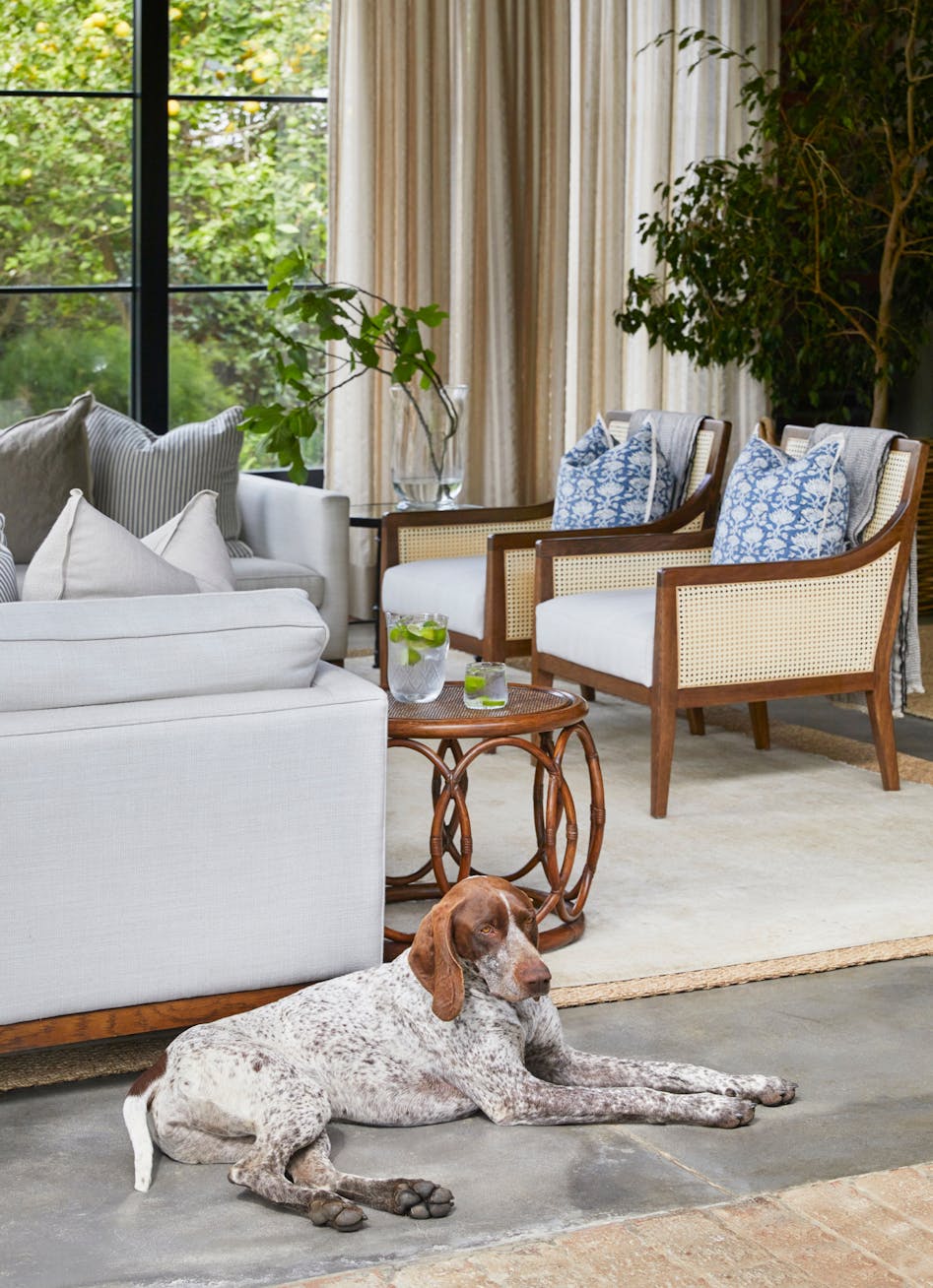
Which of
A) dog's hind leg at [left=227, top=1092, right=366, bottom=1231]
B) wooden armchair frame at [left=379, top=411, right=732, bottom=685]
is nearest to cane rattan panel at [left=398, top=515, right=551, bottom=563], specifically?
wooden armchair frame at [left=379, top=411, right=732, bottom=685]

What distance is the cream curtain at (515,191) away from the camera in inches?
262

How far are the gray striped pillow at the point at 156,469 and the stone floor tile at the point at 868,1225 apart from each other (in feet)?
11.6

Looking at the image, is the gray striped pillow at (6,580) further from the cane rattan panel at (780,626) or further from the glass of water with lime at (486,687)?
the cane rattan panel at (780,626)

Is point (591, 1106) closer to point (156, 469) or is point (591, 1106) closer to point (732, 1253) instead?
point (732, 1253)

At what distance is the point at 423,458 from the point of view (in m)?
5.73

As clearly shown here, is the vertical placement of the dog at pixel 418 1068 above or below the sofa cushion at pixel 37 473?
below

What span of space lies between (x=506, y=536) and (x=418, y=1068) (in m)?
2.57

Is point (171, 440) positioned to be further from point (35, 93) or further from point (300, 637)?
point (300, 637)

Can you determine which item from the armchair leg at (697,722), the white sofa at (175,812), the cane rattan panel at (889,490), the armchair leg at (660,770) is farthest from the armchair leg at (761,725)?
the white sofa at (175,812)

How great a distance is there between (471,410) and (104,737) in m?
4.77

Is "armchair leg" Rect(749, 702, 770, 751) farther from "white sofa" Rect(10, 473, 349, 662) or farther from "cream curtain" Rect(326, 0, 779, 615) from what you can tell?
"cream curtain" Rect(326, 0, 779, 615)

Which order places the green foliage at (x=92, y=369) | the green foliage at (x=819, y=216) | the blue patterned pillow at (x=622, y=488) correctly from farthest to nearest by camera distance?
the green foliage at (x=92, y=369) < the green foliage at (x=819, y=216) < the blue patterned pillow at (x=622, y=488)

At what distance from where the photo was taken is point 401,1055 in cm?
238

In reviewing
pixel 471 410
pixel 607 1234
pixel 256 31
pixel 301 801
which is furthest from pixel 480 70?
pixel 607 1234
